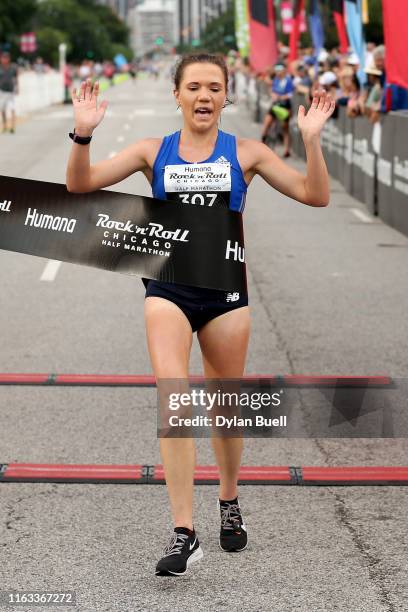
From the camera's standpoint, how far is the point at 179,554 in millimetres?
4566

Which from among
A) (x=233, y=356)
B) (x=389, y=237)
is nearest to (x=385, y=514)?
(x=233, y=356)

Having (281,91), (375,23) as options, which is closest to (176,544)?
(281,91)

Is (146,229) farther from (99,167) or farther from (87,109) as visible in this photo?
(87,109)

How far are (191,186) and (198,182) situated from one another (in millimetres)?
32

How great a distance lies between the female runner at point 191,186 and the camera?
182 inches

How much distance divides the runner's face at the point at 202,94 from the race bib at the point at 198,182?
0.53ft

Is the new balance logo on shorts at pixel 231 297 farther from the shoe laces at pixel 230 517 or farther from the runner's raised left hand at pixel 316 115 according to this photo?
the shoe laces at pixel 230 517

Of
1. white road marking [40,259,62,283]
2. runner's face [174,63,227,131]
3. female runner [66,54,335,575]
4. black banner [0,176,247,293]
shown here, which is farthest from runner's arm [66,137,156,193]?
white road marking [40,259,62,283]

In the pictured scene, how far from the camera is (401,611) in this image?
4.21 metres

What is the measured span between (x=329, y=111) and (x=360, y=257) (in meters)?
9.46

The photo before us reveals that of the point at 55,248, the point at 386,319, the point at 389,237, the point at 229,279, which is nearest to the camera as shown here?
the point at 229,279

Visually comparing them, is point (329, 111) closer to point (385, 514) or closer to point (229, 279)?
point (229, 279)

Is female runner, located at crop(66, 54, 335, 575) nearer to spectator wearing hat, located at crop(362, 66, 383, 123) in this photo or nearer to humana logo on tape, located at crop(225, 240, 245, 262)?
humana logo on tape, located at crop(225, 240, 245, 262)

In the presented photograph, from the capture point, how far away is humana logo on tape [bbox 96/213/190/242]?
4777 millimetres
